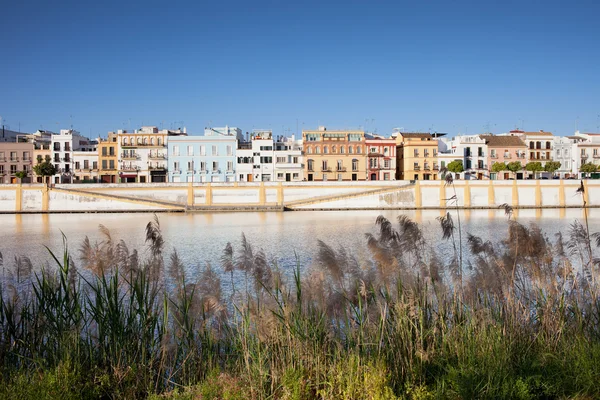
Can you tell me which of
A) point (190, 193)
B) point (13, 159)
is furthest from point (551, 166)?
point (13, 159)

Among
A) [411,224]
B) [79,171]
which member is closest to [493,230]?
[411,224]

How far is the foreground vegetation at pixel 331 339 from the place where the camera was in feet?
16.2

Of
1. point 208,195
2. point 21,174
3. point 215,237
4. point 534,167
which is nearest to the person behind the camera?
point 215,237

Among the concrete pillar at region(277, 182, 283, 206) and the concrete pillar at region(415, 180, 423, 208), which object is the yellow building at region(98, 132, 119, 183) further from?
the concrete pillar at region(415, 180, 423, 208)

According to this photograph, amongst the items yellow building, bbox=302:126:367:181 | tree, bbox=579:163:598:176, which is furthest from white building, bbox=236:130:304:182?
tree, bbox=579:163:598:176

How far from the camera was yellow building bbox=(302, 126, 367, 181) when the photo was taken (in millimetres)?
60781

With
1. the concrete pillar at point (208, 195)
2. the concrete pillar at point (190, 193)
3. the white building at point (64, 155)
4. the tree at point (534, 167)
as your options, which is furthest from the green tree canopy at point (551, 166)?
the white building at point (64, 155)

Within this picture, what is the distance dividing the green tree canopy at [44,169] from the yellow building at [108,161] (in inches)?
182

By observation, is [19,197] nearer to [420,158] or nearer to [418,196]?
[418,196]

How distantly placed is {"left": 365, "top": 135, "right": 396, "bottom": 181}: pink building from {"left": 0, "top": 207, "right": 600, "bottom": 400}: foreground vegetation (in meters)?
56.2

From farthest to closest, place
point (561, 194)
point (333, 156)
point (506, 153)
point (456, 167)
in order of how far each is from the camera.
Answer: point (506, 153), point (333, 156), point (456, 167), point (561, 194)

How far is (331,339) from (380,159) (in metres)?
58.3

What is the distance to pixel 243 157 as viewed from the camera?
60219 millimetres

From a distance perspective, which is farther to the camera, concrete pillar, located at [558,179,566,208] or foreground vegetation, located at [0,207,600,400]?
concrete pillar, located at [558,179,566,208]
